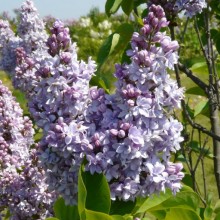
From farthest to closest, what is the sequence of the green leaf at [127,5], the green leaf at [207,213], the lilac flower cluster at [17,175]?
the lilac flower cluster at [17,175], the green leaf at [127,5], the green leaf at [207,213]

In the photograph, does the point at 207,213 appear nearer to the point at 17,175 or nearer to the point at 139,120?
the point at 139,120

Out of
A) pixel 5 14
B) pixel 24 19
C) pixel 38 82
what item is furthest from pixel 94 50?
pixel 38 82

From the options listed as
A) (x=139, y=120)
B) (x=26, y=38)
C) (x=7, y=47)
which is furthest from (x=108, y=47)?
(x=7, y=47)

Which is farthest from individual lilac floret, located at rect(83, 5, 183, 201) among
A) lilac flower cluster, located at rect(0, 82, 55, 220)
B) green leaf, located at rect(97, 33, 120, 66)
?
lilac flower cluster, located at rect(0, 82, 55, 220)

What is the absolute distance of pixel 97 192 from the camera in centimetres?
147

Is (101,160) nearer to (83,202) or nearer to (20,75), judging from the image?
(83,202)

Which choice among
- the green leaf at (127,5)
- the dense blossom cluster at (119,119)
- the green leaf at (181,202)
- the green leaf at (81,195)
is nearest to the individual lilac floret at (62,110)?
the dense blossom cluster at (119,119)

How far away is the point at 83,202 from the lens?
4.64 ft

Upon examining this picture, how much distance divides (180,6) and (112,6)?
0.26 metres

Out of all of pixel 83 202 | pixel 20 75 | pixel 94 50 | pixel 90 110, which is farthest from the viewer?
pixel 94 50

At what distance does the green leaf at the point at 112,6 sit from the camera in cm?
208

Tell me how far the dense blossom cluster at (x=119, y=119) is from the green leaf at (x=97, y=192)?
25mm

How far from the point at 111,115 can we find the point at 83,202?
0.77ft

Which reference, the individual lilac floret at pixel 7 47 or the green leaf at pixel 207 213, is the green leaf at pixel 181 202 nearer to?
the green leaf at pixel 207 213
